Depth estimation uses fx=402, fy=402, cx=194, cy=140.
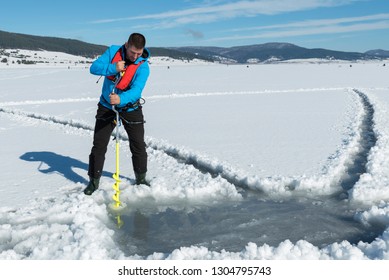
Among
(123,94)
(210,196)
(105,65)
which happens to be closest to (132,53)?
(105,65)

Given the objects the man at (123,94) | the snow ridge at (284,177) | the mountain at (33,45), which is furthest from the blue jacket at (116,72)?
the mountain at (33,45)

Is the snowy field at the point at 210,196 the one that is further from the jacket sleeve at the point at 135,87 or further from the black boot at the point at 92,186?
the jacket sleeve at the point at 135,87

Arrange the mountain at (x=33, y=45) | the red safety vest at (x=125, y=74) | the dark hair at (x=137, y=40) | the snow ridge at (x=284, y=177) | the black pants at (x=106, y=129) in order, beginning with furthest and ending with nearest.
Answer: the mountain at (x=33, y=45)
the snow ridge at (x=284, y=177)
the black pants at (x=106, y=129)
the red safety vest at (x=125, y=74)
the dark hair at (x=137, y=40)

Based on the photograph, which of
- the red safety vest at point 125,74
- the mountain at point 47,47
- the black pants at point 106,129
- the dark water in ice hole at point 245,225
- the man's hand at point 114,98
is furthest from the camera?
the mountain at point 47,47

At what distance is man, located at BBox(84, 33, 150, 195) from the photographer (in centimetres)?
451

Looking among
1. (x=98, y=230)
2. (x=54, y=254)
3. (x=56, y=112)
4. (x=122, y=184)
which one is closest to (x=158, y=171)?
(x=122, y=184)

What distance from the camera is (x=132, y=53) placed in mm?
4512

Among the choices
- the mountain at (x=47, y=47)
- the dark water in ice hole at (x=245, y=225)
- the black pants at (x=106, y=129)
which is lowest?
the dark water in ice hole at (x=245, y=225)

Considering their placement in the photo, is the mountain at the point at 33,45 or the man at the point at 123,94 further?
the mountain at the point at 33,45

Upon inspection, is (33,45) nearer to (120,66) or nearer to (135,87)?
(135,87)

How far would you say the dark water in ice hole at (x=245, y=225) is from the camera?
391 cm

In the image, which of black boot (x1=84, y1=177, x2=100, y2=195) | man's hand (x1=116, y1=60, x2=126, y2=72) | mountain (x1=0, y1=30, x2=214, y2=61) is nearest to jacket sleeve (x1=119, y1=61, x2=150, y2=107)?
man's hand (x1=116, y1=60, x2=126, y2=72)

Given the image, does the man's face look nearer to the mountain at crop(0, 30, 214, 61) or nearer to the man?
the man

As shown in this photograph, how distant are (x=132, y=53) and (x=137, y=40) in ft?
0.62
